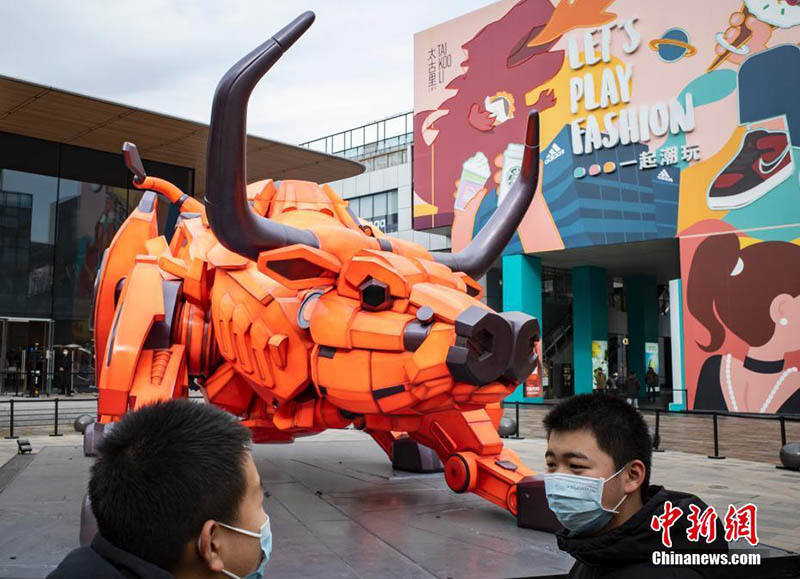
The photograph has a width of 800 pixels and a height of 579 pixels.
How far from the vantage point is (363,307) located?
4883 mm

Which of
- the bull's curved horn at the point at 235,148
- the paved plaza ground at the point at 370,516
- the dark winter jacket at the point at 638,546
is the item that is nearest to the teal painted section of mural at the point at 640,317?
the paved plaza ground at the point at 370,516

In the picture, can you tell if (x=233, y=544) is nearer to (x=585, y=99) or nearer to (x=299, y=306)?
(x=299, y=306)

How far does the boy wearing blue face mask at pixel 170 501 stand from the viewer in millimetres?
1337

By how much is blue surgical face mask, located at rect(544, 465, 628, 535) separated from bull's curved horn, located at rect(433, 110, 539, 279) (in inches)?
160

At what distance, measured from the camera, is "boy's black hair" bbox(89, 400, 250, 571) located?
1340 mm

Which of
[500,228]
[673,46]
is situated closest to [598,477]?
[500,228]

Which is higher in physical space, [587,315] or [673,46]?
[673,46]

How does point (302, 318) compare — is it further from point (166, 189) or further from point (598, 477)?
point (598, 477)

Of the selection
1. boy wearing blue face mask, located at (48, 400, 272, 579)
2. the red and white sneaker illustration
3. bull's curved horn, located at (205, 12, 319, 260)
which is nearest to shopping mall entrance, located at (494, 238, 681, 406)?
the red and white sneaker illustration

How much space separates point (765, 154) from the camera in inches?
689

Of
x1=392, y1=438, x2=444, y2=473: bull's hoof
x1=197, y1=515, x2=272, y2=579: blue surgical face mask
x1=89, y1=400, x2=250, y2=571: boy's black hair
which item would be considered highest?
x1=89, y1=400, x2=250, y2=571: boy's black hair

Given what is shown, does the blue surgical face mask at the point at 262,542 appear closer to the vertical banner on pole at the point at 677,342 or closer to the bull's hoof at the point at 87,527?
the bull's hoof at the point at 87,527

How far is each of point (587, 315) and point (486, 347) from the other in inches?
864

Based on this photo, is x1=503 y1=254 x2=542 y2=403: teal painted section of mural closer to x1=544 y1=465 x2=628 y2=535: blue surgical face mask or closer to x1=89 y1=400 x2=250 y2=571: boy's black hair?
x1=544 y1=465 x2=628 y2=535: blue surgical face mask
